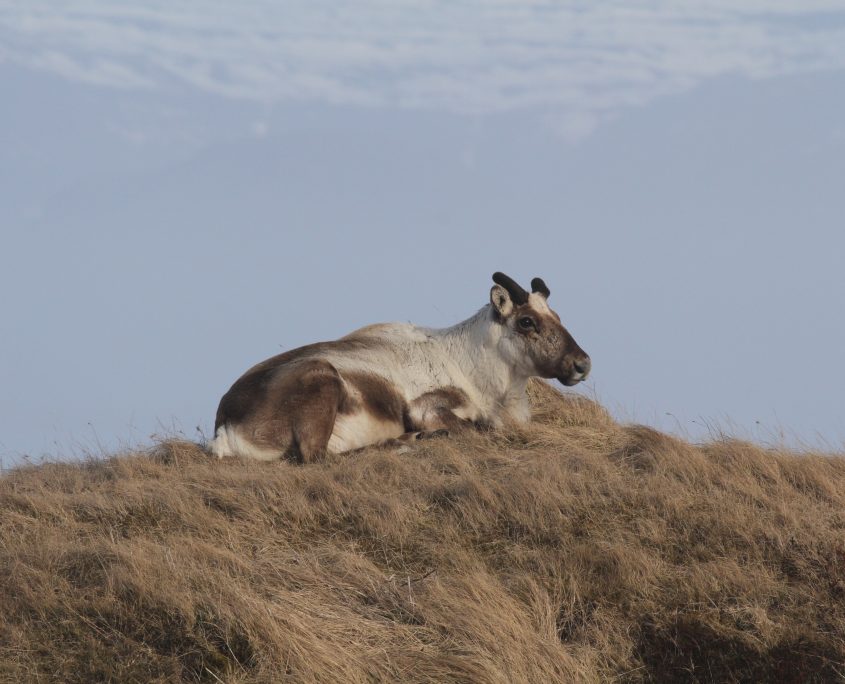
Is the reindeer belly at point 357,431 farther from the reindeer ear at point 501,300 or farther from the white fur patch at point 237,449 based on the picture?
the reindeer ear at point 501,300

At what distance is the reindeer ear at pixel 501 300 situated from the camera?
43.8 feet

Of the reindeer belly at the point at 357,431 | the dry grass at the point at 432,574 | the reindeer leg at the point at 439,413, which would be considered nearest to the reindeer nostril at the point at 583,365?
the reindeer leg at the point at 439,413

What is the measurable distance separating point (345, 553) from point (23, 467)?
597 cm

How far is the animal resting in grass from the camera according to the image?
1151cm

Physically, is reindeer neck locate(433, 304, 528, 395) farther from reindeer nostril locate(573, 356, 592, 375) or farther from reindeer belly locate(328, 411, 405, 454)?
reindeer belly locate(328, 411, 405, 454)

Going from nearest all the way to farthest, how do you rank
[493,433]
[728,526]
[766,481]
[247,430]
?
[728,526], [766,481], [247,430], [493,433]

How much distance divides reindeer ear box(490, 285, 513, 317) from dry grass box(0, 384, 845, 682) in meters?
3.08

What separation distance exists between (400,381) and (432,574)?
4.83 m

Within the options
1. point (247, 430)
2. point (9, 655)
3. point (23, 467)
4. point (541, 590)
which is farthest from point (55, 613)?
point (23, 467)

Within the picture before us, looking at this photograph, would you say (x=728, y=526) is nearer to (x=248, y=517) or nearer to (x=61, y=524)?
(x=248, y=517)

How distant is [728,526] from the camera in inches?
349

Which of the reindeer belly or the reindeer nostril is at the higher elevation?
the reindeer nostril

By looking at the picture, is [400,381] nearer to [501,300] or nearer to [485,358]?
[485,358]

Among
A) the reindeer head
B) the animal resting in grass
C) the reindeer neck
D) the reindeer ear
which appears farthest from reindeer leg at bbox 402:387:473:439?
the reindeer ear
